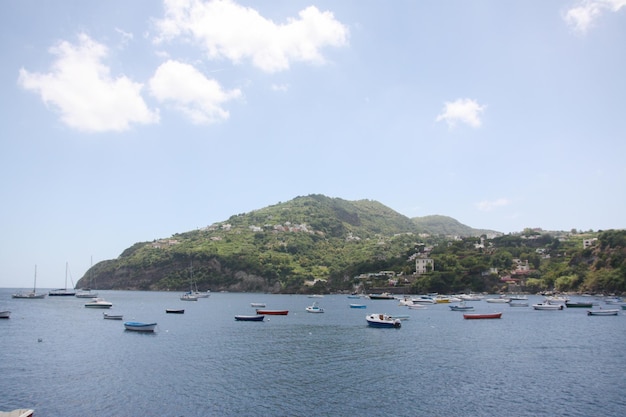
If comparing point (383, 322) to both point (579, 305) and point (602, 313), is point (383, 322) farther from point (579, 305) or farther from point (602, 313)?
point (579, 305)

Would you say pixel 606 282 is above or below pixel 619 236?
below

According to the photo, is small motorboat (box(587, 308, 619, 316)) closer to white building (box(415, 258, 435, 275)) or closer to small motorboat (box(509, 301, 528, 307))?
small motorboat (box(509, 301, 528, 307))

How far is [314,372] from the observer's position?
128 feet

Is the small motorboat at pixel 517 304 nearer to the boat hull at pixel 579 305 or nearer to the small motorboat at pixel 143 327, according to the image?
the boat hull at pixel 579 305

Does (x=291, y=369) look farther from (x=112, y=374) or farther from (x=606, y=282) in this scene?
(x=606, y=282)

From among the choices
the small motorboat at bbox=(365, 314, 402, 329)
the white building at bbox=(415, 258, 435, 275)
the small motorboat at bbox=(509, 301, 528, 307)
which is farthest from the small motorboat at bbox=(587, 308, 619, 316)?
the white building at bbox=(415, 258, 435, 275)

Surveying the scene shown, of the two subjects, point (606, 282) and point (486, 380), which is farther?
point (606, 282)

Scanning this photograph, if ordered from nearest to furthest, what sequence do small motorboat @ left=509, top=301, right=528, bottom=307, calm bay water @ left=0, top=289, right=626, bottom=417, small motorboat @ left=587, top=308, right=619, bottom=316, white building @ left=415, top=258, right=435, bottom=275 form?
1. calm bay water @ left=0, top=289, right=626, bottom=417
2. small motorboat @ left=587, top=308, right=619, bottom=316
3. small motorboat @ left=509, top=301, right=528, bottom=307
4. white building @ left=415, top=258, right=435, bottom=275

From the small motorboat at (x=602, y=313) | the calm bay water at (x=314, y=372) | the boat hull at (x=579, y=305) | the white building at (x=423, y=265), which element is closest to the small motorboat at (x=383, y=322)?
the calm bay water at (x=314, y=372)

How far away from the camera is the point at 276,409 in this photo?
28.4 metres

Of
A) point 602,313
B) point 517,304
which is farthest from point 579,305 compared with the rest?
point 602,313

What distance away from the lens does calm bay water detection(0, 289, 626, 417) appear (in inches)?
1150

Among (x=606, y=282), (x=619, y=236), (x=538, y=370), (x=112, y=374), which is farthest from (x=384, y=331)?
(x=619, y=236)

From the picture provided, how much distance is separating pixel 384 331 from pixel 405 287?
11937 cm
